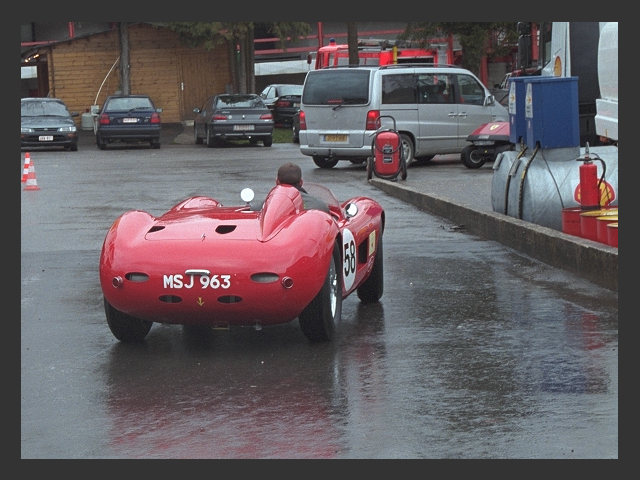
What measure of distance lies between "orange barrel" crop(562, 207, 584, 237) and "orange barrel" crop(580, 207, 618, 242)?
18 cm

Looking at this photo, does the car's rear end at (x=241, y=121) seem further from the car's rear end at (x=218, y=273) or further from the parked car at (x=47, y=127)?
the car's rear end at (x=218, y=273)

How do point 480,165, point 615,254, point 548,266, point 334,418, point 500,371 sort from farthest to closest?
1. point 480,165
2. point 548,266
3. point 615,254
4. point 500,371
5. point 334,418

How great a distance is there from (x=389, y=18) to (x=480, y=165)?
19053 millimetres

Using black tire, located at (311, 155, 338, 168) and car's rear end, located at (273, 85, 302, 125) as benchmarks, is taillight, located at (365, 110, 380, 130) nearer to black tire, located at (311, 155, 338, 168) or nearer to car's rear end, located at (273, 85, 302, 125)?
black tire, located at (311, 155, 338, 168)

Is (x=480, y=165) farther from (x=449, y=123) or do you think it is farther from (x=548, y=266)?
(x=548, y=266)

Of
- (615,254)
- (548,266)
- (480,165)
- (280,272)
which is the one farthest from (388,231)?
(480,165)

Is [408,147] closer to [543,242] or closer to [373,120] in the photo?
[373,120]

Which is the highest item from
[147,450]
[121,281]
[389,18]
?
[389,18]

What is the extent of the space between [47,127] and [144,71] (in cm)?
1478

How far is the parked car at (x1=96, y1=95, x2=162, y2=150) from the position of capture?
121 ft

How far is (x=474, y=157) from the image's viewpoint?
25203 millimetres

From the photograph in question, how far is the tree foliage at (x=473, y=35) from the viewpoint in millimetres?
38938

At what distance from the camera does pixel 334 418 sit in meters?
6.63

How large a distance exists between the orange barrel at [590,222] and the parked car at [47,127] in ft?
81.8
